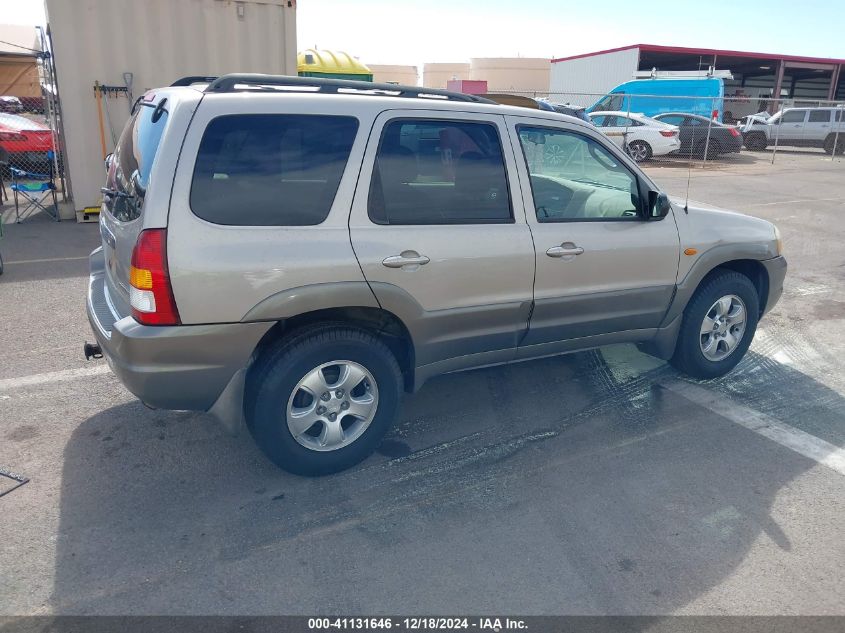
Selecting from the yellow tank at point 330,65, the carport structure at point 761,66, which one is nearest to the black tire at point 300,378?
the yellow tank at point 330,65

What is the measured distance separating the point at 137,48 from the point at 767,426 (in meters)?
9.13

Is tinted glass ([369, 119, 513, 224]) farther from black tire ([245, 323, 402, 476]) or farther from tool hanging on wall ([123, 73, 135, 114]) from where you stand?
tool hanging on wall ([123, 73, 135, 114])

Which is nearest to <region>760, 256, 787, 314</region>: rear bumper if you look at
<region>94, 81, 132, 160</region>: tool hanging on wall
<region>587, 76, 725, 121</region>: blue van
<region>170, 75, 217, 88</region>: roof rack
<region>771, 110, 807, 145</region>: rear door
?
<region>170, 75, 217, 88</region>: roof rack

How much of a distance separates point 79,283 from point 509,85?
44766mm

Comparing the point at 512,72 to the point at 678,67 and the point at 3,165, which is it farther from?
the point at 3,165

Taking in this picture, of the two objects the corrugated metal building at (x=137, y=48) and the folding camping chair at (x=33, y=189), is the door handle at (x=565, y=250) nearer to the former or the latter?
the corrugated metal building at (x=137, y=48)

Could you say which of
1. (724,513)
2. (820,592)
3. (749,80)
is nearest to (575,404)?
(724,513)

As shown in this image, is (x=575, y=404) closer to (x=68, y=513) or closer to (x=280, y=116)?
(x=280, y=116)

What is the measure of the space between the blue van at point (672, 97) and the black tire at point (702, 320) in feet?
66.0

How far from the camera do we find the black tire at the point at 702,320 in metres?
4.61

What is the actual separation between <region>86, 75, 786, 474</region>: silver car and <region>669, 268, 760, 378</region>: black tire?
12.3 inches

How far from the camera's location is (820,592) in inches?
110

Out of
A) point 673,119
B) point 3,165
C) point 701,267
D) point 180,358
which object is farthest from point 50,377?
point 673,119

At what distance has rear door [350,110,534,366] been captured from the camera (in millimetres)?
3400
